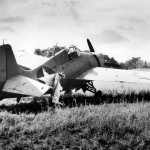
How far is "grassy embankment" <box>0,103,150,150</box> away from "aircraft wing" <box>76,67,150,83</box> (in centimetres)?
377

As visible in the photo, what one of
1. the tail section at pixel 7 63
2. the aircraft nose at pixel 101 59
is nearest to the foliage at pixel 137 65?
the aircraft nose at pixel 101 59

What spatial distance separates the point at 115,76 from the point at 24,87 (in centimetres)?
471

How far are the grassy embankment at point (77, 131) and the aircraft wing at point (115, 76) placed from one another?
377cm

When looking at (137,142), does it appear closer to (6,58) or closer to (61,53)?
(6,58)

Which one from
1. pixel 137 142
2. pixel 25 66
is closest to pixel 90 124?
pixel 137 142

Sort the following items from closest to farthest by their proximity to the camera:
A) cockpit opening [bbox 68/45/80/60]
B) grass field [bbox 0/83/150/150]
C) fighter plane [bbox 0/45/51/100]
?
grass field [bbox 0/83/150/150] → fighter plane [bbox 0/45/51/100] → cockpit opening [bbox 68/45/80/60]

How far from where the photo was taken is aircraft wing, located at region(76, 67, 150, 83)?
425 inches

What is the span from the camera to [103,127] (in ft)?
20.3

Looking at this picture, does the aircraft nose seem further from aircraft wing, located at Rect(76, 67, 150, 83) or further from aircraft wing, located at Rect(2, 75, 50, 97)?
aircraft wing, located at Rect(2, 75, 50, 97)

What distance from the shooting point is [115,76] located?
11.3 metres

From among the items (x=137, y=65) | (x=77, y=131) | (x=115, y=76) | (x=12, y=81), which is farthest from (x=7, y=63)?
(x=137, y=65)

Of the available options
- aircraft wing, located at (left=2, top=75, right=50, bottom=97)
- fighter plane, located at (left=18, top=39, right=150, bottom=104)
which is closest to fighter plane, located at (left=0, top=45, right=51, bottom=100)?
aircraft wing, located at (left=2, top=75, right=50, bottom=97)

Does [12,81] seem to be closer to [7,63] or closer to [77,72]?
[7,63]

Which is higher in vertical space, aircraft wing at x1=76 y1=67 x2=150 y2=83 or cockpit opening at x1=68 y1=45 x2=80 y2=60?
cockpit opening at x1=68 y1=45 x2=80 y2=60
